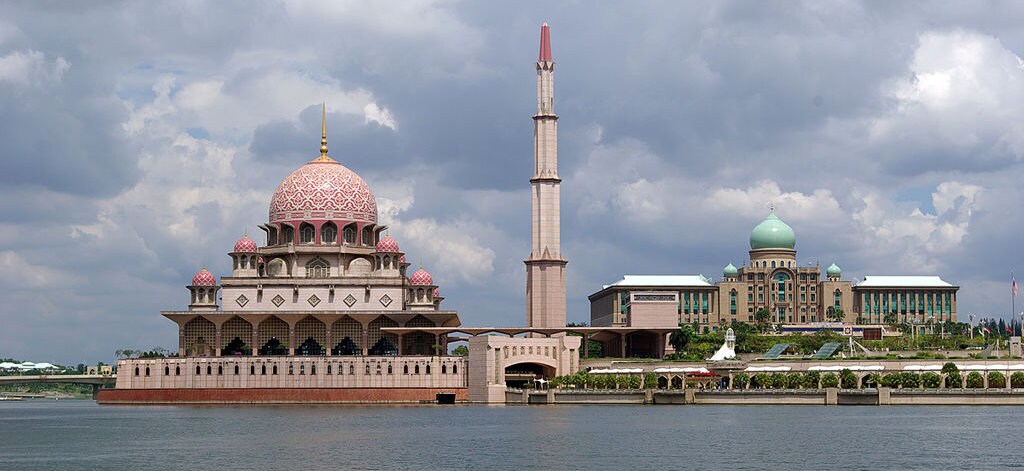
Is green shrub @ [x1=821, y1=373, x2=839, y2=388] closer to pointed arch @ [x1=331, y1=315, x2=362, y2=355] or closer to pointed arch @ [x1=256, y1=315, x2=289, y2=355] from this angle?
pointed arch @ [x1=331, y1=315, x2=362, y2=355]

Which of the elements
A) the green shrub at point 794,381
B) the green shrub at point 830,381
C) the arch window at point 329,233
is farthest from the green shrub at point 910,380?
the arch window at point 329,233

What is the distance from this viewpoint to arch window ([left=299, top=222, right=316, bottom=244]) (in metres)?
147

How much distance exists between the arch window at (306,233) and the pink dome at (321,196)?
2.84ft

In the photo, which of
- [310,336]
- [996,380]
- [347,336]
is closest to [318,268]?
[310,336]

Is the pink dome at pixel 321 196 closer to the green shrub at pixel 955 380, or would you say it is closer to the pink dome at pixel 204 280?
the pink dome at pixel 204 280

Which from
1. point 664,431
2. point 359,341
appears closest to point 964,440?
point 664,431

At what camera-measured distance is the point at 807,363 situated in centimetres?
13012

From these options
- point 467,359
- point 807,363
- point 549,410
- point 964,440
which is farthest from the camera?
point 467,359

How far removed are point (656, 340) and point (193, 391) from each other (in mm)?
45535

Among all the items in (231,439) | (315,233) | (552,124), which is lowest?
(231,439)

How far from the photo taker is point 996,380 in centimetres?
12181

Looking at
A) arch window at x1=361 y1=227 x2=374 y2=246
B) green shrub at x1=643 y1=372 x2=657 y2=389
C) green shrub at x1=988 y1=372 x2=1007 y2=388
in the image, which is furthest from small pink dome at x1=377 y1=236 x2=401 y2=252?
green shrub at x1=988 y1=372 x2=1007 y2=388

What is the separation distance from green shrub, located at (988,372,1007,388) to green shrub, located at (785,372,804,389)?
594 inches

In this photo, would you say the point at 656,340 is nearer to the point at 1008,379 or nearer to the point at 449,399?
the point at 449,399
